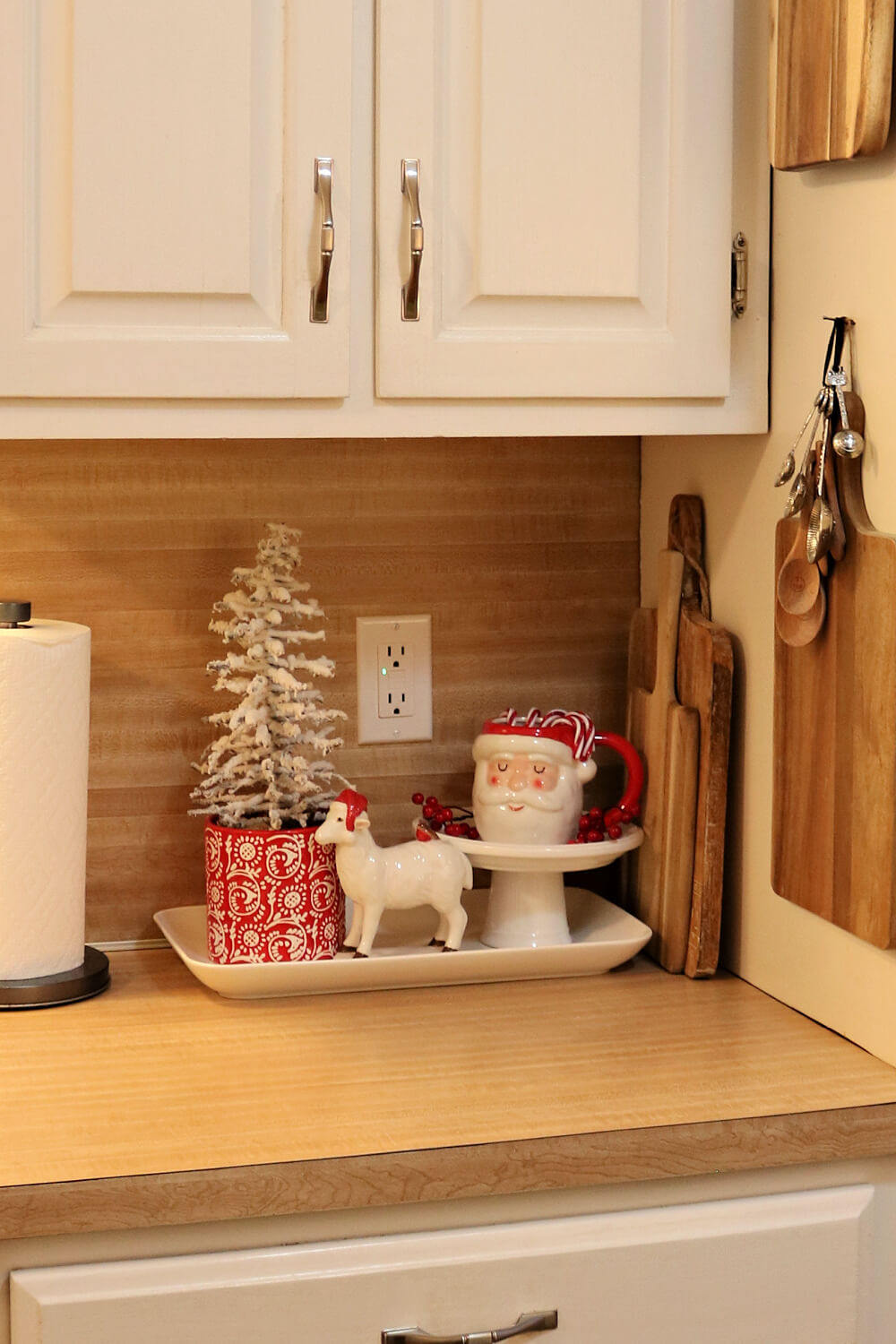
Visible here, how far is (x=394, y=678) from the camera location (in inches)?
63.1

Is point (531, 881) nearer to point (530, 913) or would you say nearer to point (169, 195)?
point (530, 913)

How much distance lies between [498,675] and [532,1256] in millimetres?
707

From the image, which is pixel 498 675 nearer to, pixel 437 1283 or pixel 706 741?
pixel 706 741

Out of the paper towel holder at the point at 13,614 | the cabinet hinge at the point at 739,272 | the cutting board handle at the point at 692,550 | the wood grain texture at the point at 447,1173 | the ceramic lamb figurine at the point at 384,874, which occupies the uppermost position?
the cabinet hinge at the point at 739,272

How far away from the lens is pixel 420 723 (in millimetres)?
1616

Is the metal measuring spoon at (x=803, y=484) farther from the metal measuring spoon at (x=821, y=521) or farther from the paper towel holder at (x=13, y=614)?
the paper towel holder at (x=13, y=614)

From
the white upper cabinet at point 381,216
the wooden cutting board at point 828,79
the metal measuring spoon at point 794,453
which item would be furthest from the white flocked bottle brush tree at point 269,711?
the wooden cutting board at point 828,79

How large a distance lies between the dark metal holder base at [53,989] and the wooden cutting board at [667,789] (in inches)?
21.7

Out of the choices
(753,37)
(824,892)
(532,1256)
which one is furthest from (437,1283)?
(753,37)

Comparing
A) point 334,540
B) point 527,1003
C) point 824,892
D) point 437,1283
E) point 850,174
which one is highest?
point 850,174

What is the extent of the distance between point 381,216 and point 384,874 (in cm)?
59

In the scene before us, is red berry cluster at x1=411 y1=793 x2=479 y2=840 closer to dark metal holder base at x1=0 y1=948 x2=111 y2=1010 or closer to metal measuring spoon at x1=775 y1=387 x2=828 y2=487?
dark metal holder base at x1=0 y1=948 x2=111 y2=1010

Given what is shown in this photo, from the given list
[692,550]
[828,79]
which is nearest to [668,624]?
[692,550]

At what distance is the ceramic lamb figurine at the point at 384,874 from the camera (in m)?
1.37
